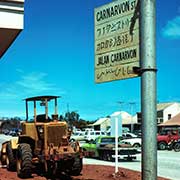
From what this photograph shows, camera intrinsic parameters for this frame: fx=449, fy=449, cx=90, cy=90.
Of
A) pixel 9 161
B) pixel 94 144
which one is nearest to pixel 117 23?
pixel 9 161

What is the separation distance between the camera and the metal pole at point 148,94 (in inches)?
173

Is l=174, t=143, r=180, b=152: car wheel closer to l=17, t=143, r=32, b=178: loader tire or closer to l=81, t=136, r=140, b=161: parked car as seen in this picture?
l=81, t=136, r=140, b=161: parked car

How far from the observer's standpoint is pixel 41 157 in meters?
17.2

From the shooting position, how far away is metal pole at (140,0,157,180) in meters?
4.39

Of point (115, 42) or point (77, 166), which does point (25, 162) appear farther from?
point (115, 42)

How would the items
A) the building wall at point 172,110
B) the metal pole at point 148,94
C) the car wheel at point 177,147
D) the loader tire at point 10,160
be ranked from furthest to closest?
1. the building wall at point 172,110
2. the car wheel at point 177,147
3. the loader tire at point 10,160
4. the metal pole at point 148,94

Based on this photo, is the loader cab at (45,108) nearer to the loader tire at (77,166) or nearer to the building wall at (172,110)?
the loader tire at (77,166)

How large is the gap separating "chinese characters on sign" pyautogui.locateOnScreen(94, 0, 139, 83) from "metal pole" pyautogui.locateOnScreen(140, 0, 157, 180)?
511 millimetres

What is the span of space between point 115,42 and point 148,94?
124 centimetres

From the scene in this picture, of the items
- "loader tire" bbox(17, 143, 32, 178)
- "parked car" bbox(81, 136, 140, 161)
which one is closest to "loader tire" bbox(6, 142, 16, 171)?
"loader tire" bbox(17, 143, 32, 178)

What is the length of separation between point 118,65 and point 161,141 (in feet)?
131

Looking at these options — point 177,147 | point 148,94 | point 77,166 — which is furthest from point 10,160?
point 177,147

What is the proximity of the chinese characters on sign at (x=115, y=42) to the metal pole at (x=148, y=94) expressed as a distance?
20.1 inches

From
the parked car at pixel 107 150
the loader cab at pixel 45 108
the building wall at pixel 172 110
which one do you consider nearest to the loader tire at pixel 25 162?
the loader cab at pixel 45 108
